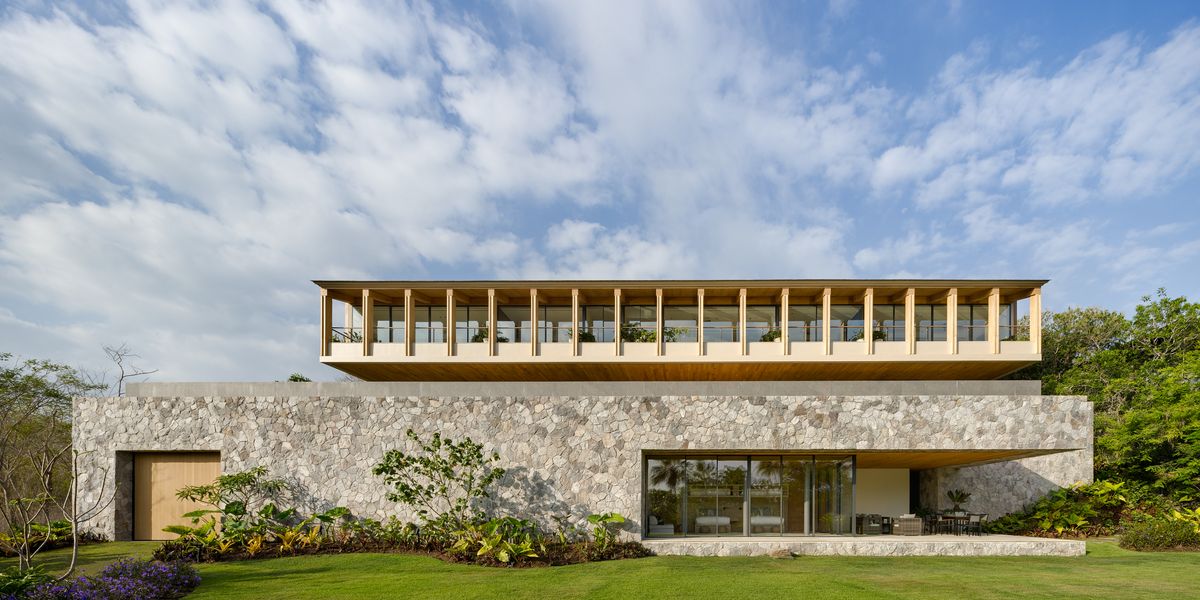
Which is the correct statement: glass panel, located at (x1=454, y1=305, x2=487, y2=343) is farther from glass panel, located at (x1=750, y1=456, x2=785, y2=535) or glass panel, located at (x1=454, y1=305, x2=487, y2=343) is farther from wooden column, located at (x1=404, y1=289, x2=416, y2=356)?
glass panel, located at (x1=750, y1=456, x2=785, y2=535)

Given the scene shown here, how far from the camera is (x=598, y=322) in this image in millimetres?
27578

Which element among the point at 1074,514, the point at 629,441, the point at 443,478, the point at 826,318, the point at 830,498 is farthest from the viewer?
the point at 826,318

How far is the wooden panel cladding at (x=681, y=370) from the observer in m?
25.4

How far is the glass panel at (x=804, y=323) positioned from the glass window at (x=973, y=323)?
17.9 feet

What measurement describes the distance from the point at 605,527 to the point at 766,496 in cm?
425

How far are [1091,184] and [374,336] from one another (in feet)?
81.8

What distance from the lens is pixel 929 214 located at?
2305 centimetres

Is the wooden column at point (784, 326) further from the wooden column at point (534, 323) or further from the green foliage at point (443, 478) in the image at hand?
the green foliage at point (443, 478)

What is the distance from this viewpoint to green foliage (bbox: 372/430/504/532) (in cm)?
1509

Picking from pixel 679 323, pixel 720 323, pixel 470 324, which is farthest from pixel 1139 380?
pixel 470 324

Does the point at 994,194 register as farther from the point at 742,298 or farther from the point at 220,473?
the point at 220,473

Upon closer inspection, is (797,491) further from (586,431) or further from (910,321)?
(910,321)

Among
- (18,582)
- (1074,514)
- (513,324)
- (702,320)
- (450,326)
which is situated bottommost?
(1074,514)

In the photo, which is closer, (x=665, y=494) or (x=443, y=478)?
(x=443, y=478)
